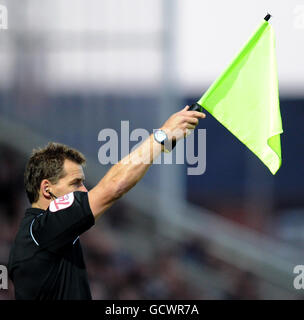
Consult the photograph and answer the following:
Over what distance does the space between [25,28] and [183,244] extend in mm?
3601

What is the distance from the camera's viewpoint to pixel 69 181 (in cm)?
384

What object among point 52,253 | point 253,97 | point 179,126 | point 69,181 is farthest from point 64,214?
point 253,97

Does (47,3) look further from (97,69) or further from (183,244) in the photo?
(183,244)

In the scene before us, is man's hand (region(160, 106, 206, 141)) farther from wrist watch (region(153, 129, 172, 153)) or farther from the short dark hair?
the short dark hair

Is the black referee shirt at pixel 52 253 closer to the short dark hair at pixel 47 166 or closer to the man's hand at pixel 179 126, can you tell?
the short dark hair at pixel 47 166

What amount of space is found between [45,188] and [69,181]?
0.14 m

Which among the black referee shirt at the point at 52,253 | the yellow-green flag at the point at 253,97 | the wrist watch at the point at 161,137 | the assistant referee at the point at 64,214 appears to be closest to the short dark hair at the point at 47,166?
the assistant referee at the point at 64,214

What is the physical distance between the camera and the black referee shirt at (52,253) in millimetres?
3490

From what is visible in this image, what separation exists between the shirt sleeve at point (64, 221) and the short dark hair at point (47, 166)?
291 mm

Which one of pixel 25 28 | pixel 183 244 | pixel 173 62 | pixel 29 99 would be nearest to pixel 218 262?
pixel 183 244

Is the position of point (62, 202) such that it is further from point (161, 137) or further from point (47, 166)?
point (161, 137)

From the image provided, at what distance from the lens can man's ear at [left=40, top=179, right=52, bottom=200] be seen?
12.5 ft

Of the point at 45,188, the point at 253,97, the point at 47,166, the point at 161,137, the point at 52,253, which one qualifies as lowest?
the point at 52,253

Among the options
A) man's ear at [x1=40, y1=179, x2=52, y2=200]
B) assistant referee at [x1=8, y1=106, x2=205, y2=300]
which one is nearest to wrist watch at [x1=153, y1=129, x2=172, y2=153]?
assistant referee at [x1=8, y1=106, x2=205, y2=300]
